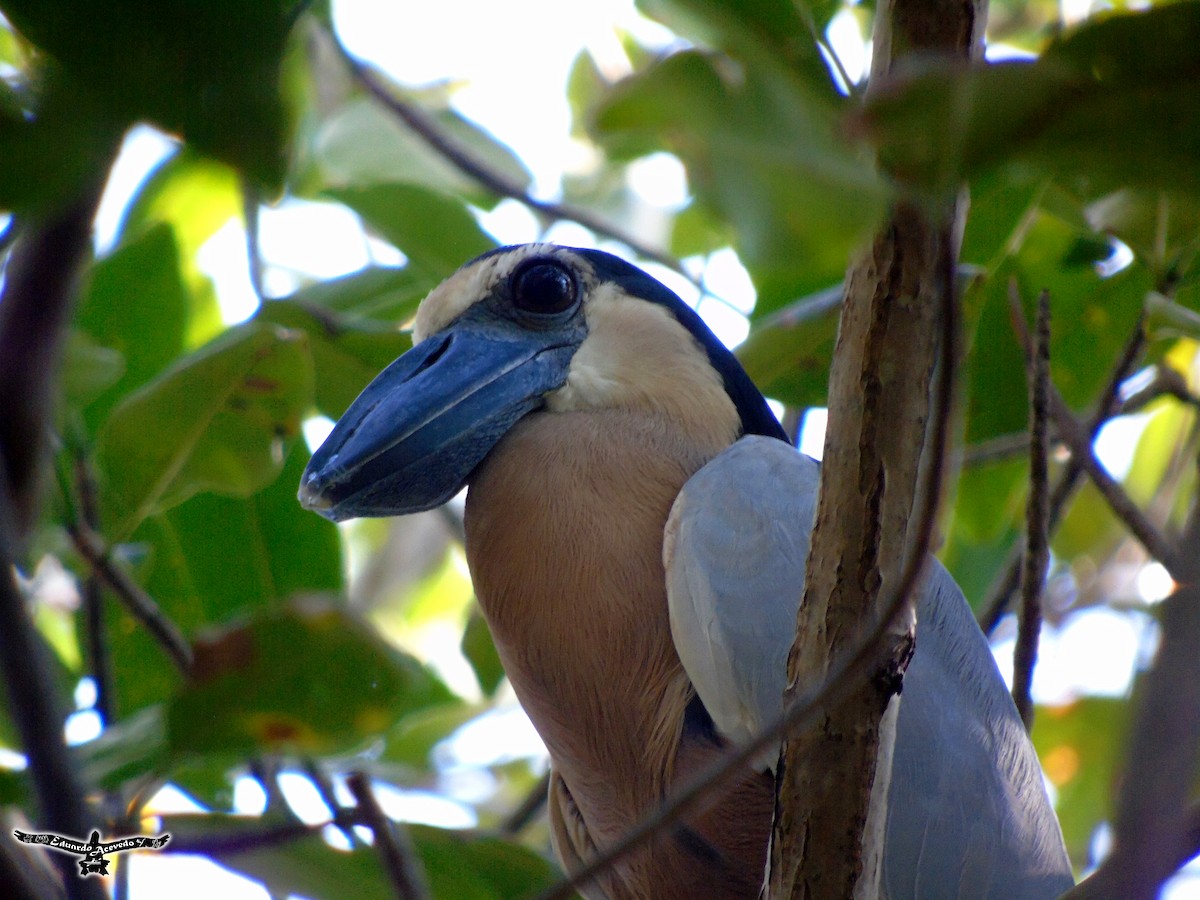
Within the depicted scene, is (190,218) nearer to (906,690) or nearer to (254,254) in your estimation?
(254,254)

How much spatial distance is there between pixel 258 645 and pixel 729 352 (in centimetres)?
185

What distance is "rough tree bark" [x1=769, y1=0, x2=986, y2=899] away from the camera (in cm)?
130

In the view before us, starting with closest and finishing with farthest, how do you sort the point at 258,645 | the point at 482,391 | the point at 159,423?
the point at 258,645, the point at 159,423, the point at 482,391

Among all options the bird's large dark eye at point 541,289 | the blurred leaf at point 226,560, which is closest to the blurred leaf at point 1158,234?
the bird's large dark eye at point 541,289

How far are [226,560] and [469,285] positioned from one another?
0.80 m

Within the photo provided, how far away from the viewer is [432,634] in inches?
229

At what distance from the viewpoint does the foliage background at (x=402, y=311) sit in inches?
26.4


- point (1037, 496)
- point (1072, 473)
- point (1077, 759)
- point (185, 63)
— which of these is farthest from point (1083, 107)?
point (1077, 759)

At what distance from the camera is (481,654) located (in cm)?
303

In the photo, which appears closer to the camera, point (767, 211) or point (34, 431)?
point (767, 211)

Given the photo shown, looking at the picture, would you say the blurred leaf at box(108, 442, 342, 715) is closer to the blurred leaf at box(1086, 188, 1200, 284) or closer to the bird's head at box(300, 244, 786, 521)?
the bird's head at box(300, 244, 786, 521)

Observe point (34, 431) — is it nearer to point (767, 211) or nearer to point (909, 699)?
point (767, 211)

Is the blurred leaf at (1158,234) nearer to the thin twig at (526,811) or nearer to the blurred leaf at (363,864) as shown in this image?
the blurred leaf at (363,864)

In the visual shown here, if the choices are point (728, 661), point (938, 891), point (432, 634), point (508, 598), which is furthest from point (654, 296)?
point (432, 634)
